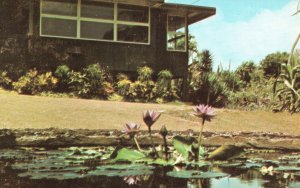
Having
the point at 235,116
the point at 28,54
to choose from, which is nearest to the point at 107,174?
the point at 235,116

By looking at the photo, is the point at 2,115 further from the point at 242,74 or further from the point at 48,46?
the point at 242,74

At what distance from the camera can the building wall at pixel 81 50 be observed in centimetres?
1747

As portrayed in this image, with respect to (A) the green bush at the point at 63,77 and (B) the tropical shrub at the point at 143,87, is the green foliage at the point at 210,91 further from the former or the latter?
(A) the green bush at the point at 63,77

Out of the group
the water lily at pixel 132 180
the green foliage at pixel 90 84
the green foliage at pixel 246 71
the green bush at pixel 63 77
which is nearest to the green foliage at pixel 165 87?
the green foliage at pixel 90 84

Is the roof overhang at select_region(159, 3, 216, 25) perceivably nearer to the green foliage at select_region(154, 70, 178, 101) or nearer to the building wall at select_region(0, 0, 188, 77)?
the building wall at select_region(0, 0, 188, 77)

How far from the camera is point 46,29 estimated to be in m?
18.6

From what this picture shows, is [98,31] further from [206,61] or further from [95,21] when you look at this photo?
[206,61]

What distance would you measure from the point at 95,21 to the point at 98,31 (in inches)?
18.4

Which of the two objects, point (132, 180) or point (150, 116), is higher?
point (150, 116)

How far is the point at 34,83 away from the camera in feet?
52.0

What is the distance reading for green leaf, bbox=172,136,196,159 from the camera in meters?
3.64

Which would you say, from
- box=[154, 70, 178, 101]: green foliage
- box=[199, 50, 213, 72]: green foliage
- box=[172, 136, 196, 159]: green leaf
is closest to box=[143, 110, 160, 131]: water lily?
box=[172, 136, 196, 159]: green leaf

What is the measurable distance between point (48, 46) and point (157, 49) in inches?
191

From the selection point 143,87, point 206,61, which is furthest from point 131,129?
point 206,61
